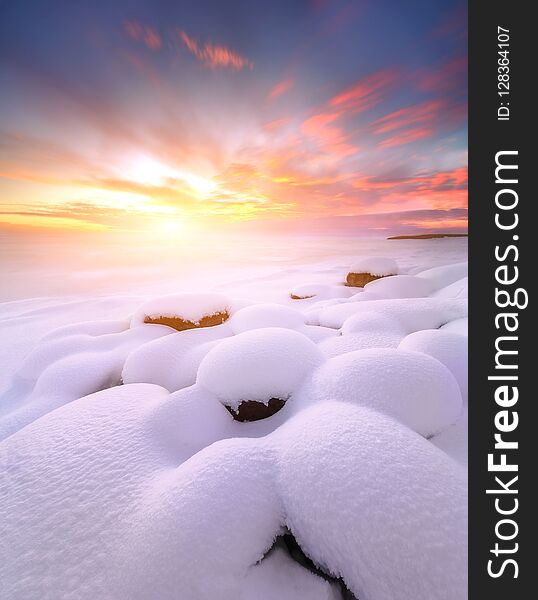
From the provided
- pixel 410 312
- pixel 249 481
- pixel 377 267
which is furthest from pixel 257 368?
pixel 377 267

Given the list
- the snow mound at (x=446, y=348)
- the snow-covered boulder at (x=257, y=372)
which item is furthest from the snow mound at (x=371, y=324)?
the snow-covered boulder at (x=257, y=372)

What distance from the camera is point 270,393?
245cm

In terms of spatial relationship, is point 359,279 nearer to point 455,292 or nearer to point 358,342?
point 455,292

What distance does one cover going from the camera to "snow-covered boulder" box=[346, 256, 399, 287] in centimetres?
848

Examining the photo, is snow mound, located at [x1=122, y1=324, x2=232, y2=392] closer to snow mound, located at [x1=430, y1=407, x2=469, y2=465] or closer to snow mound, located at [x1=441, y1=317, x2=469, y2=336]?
snow mound, located at [x1=430, y1=407, x2=469, y2=465]

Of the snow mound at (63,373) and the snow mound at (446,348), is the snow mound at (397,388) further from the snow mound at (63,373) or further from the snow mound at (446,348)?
the snow mound at (63,373)

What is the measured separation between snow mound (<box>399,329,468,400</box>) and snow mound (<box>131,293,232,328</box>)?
10.1ft

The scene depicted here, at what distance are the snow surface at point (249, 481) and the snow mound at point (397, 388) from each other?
0.04ft

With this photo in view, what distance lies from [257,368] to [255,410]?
35 cm

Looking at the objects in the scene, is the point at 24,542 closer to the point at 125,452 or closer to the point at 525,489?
the point at 125,452

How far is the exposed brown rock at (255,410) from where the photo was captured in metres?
2.44

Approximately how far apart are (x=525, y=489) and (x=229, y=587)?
1499 mm

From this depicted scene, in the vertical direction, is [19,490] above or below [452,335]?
below

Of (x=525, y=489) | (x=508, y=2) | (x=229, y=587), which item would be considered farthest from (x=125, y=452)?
(x=508, y=2)
